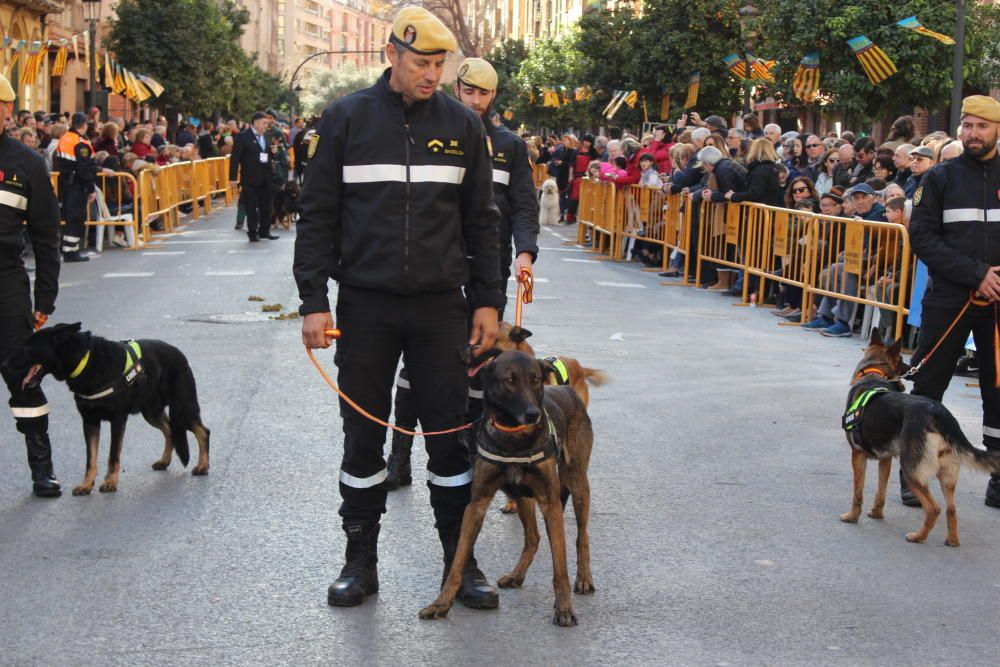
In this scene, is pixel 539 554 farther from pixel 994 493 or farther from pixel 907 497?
pixel 994 493

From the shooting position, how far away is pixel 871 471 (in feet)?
26.2

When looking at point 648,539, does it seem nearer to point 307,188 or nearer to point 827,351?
point 307,188

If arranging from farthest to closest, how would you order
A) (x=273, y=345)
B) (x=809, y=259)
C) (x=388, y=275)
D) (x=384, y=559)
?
(x=809, y=259) < (x=273, y=345) < (x=384, y=559) < (x=388, y=275)

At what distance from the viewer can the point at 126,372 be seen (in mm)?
6906

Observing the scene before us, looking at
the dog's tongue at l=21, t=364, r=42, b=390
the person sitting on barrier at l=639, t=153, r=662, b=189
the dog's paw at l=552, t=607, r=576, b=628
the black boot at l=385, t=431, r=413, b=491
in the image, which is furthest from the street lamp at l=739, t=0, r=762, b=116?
the dog's paw at l=552, t=607, r=576, b=628

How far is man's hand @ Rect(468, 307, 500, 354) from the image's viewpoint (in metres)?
5.21

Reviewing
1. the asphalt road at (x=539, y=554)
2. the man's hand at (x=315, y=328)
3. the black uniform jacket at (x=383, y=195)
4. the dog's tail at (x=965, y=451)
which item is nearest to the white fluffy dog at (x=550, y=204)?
the asphalt road at (x=539, y=554)

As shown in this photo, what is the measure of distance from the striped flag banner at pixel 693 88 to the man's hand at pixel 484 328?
26.2 metres

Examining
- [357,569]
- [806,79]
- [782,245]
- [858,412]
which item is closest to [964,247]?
[858,412]

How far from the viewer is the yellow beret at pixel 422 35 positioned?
4875 mm

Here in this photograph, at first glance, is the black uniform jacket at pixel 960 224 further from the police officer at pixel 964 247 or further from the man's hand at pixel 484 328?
the man's hand at pixel 484 328

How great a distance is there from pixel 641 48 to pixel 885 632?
92.2 feet

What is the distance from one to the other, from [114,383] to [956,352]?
4357 millimetres

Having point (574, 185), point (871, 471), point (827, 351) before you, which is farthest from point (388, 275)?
point (574, 185)
